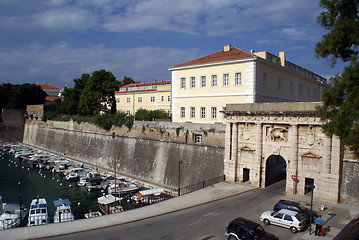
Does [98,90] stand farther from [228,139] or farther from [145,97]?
[228,139]

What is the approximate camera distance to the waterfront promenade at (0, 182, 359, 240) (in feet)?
49.2

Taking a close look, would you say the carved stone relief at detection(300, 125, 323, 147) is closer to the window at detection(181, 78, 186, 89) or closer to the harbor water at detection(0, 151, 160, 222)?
the harbor water at detection(0, 151, 160, 222)

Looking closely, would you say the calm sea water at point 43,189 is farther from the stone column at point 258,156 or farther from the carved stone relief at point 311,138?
the carved stone relief at point 311,138

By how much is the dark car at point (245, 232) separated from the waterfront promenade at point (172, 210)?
251cm

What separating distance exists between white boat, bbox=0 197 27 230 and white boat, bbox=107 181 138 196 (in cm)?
911

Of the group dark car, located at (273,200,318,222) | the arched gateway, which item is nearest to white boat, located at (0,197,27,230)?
the arched gateway

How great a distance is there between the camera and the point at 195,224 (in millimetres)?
16016

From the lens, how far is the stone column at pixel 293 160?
21328 millimetres

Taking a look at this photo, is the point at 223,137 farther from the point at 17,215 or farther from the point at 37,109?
the point at 37,109

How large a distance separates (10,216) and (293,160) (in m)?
24.3

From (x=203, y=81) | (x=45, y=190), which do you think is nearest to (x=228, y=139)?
(x=203, y=81)

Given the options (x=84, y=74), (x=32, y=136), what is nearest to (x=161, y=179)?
(x=84, y=74)

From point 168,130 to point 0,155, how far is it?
45464 millimetres

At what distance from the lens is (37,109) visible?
239ft
